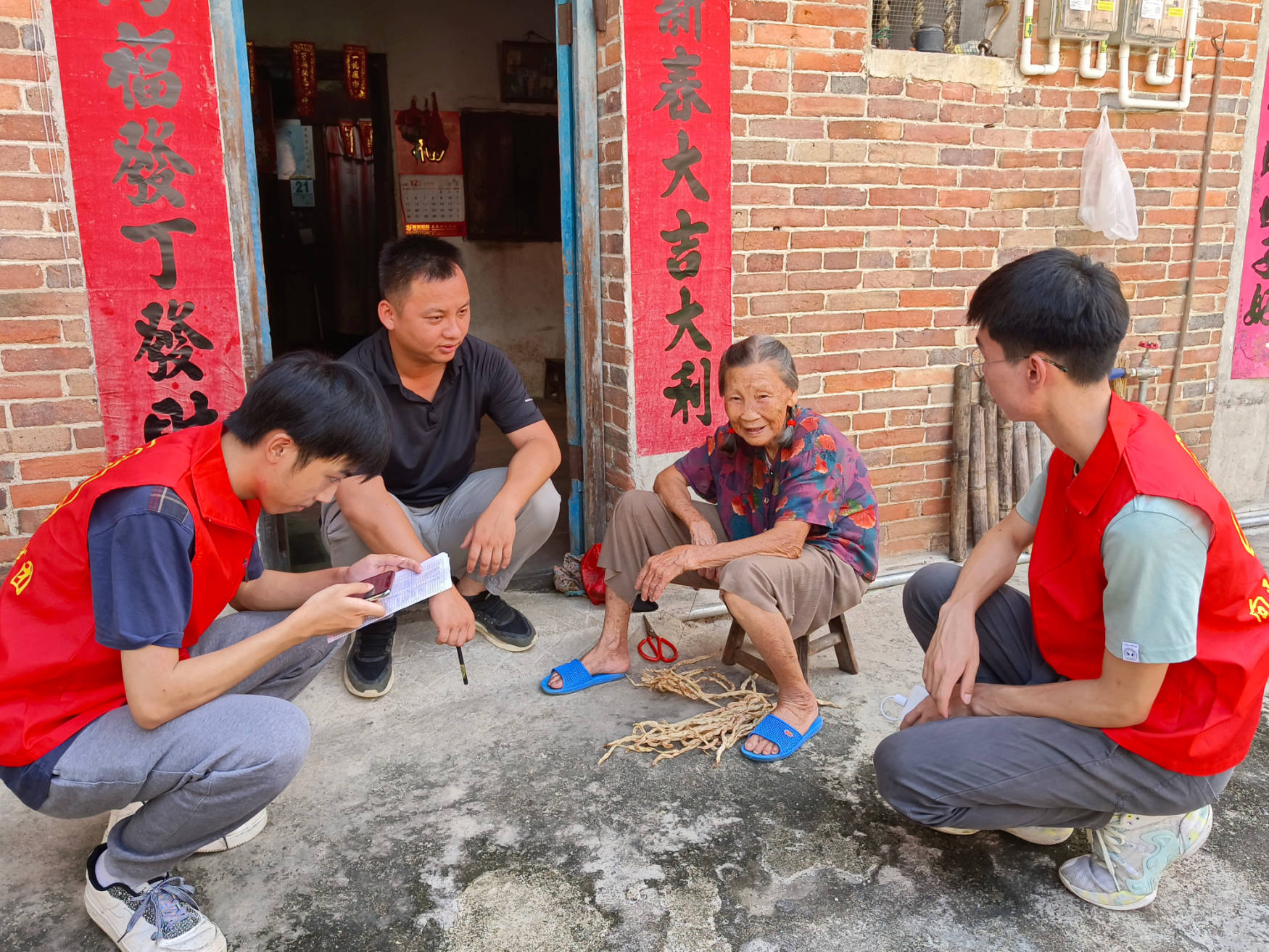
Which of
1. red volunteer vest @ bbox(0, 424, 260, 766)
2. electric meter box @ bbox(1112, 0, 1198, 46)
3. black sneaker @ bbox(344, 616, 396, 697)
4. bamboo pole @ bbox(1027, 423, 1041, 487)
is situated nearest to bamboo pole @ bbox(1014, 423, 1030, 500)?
bamboo pole @ bbox(1027, 423, 1041, 487)

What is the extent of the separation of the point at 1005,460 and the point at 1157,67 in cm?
186

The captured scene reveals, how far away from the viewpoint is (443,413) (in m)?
3.38

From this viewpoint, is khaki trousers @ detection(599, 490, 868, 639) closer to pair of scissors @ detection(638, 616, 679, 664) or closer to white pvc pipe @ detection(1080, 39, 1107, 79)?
pair of scissors @ detection(638, 616, 679, 664)

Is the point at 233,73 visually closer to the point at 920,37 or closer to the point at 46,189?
the point at 46,189

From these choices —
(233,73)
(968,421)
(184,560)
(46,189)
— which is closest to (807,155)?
(968,421)

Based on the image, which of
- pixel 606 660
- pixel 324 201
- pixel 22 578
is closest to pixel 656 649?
pixel 606 660

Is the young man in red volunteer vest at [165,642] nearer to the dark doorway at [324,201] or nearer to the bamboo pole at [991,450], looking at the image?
the bamboo pole at [991,450]

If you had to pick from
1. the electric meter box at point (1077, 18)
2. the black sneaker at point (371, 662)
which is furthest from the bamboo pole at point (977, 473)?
the black sneaker at point (371, 662)

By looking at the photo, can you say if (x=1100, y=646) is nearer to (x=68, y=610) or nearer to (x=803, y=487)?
(x=803, y=487)

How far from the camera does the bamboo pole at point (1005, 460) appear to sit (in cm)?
432

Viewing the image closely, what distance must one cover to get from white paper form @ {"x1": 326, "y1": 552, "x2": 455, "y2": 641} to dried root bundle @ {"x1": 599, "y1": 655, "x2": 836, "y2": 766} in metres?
0.75

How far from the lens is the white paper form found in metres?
2.28

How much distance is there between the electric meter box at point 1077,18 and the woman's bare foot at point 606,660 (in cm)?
312

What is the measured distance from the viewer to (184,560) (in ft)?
5.98
